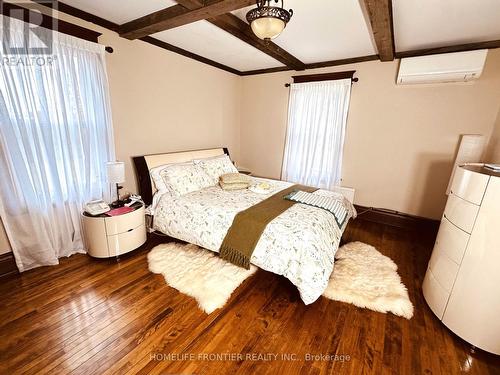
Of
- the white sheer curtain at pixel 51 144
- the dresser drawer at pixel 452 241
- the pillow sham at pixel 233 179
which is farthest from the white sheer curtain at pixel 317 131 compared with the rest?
the white sheer curtain at pixel 51 144

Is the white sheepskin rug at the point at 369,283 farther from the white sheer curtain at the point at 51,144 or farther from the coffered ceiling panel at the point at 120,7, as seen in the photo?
the coffered ceiling panel at the point at 120,7

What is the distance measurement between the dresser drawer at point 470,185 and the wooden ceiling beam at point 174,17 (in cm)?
209

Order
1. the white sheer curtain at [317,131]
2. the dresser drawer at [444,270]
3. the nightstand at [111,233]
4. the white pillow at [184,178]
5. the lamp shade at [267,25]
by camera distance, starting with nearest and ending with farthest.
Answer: the lamp shade at [267,25], the dresser drawer at [444,270], the nightstand at [111,233], the white pillow at [184,178], the white sheer curtain at [317,131]

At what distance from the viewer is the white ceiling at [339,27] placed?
1950mm

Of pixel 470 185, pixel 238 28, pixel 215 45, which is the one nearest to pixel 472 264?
pixel 470 185

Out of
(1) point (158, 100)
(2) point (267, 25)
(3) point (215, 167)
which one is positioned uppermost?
(2) point (267, 25)

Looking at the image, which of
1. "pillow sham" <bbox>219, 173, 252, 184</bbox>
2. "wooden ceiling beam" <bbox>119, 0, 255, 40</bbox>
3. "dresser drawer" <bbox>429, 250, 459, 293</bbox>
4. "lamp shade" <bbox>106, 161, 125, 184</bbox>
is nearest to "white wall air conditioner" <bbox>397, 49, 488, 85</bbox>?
"dresser drawer" <bbox>429, 250, 459, 293</bbox>

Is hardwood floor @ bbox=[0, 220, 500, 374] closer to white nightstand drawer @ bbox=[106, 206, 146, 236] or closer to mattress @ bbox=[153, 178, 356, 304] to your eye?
mattress @ bbox=[153, 178, 356, 304]

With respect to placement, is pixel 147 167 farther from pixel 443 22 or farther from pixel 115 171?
pixel 443 22

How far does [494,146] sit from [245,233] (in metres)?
3.20

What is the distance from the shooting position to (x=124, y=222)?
2.31 m

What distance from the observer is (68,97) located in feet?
7.18

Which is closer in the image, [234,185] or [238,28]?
[238,28]

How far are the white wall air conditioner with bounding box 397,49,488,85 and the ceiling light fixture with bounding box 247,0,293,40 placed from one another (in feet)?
7.66
